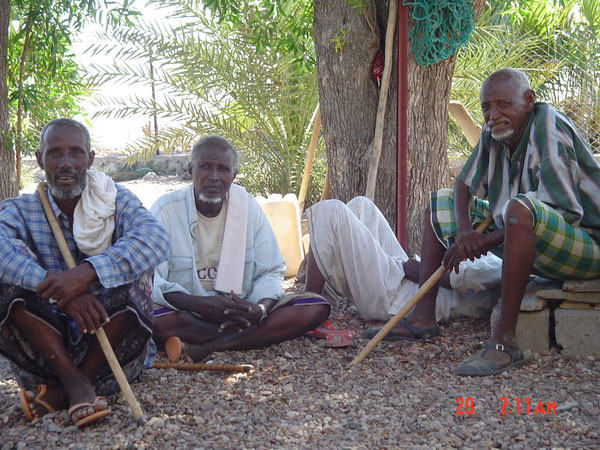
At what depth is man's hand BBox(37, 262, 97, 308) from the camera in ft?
8.88

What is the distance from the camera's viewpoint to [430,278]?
3662 mm

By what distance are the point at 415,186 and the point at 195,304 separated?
2.36 metres

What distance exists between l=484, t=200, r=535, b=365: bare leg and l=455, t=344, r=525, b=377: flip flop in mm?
21

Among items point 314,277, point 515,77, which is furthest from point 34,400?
point 515,77

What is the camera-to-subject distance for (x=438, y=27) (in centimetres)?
→ 500

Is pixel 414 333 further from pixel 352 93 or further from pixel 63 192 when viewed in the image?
pixel 352 93

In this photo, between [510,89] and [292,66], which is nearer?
[510,89]

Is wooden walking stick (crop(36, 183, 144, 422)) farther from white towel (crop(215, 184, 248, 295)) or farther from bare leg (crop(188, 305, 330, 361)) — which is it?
white towel (crop(215, 184, 248, 295))

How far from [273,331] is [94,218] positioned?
127 centimetres

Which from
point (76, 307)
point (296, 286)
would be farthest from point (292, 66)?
point (76, 307)

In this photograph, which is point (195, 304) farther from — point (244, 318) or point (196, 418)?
point (196, 418)

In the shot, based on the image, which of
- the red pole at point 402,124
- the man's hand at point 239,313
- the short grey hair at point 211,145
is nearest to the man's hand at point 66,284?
the man's hand at point 239,313

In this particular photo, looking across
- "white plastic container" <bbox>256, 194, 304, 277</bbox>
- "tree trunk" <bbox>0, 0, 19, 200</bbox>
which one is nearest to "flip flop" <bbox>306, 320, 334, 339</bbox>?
"white plastic container" <bbox>256, 194, 304, 277</bbox>

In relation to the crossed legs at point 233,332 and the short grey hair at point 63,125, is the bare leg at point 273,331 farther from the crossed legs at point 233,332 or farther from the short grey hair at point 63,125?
the short grey hair at point 63,125
